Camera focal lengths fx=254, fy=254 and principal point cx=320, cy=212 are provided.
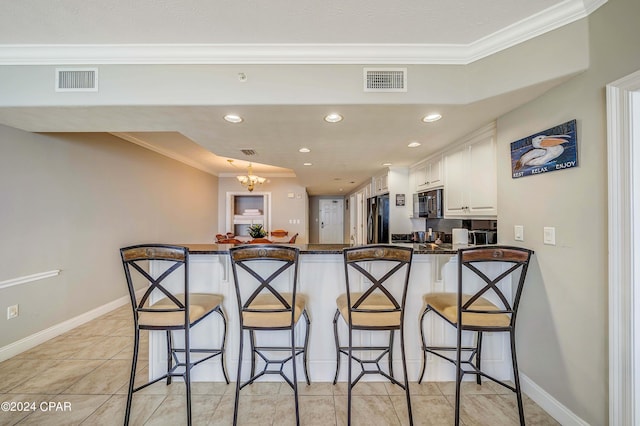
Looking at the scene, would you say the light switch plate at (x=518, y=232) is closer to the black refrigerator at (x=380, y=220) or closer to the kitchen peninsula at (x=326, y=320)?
the kitchen peninsula at (x=326, y=320)

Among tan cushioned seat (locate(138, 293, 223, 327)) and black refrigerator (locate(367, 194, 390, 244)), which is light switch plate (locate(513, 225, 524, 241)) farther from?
tan cushioned seat (locate(138, 293, 223, 327))

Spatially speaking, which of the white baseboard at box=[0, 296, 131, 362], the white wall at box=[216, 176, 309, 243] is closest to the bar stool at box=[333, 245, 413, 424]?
the white baseboard at box=[0, 296, 131, 362]

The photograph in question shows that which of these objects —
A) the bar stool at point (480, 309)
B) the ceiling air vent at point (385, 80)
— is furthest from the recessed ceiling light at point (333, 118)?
the bar stool at point (480, 309)

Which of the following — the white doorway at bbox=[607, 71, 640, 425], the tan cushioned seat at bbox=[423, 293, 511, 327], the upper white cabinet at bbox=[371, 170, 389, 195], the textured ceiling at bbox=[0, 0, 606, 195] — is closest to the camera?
the white doorway at bbox=[607, 71, 640, 425]

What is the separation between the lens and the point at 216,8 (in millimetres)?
1502

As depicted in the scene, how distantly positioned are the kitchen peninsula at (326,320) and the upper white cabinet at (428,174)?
151cm

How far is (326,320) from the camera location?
2164mm

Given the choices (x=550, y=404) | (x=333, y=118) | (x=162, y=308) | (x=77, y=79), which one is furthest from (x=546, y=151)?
(x=77, y=79)

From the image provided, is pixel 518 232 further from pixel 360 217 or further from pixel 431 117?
→ pixel 360 217

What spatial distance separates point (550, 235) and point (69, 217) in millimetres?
4804

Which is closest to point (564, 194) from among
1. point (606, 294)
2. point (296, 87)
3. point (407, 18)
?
point (606, 294)

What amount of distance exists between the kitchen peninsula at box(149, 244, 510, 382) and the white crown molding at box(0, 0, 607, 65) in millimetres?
1463

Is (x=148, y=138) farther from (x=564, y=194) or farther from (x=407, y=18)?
(x=564, y=194)

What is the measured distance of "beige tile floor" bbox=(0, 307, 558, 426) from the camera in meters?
1.72
